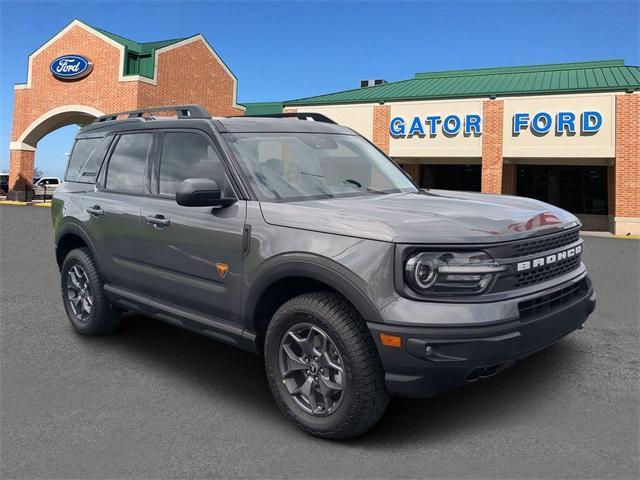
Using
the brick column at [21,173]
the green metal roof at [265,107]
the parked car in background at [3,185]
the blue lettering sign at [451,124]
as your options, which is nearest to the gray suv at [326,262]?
the blue lettering sign at [451,124]

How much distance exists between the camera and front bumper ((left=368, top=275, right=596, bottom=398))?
304 cm

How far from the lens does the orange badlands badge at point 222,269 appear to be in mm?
3910

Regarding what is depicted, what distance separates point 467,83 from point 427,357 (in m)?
26.3

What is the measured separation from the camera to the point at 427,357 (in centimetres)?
304

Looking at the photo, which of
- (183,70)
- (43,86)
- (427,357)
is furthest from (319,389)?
(43,86)

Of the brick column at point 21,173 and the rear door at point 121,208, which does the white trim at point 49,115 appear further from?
the rear door at point 121,208

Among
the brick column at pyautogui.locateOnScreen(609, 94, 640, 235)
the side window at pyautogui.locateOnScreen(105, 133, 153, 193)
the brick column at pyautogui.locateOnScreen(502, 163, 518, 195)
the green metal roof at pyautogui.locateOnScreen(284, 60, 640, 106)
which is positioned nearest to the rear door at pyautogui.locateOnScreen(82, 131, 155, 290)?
the side window at pyautogui.locateOnScreen(105, 133, 153, 193)

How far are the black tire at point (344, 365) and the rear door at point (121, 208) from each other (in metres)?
1.77

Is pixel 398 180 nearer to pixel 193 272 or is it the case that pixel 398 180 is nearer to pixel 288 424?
pixel 193 272

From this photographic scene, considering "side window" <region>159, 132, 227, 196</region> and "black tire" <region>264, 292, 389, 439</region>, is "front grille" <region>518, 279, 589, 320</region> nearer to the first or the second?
"black tire" <region>264, 292, 389, 439</region>

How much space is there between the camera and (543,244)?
3.56 meters

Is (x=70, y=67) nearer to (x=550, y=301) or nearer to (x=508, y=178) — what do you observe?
(x=508, y=178)

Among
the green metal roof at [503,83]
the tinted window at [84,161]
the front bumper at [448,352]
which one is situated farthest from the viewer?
the green metal roof at [503,83]

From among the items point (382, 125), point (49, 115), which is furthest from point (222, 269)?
point (49, 115)
